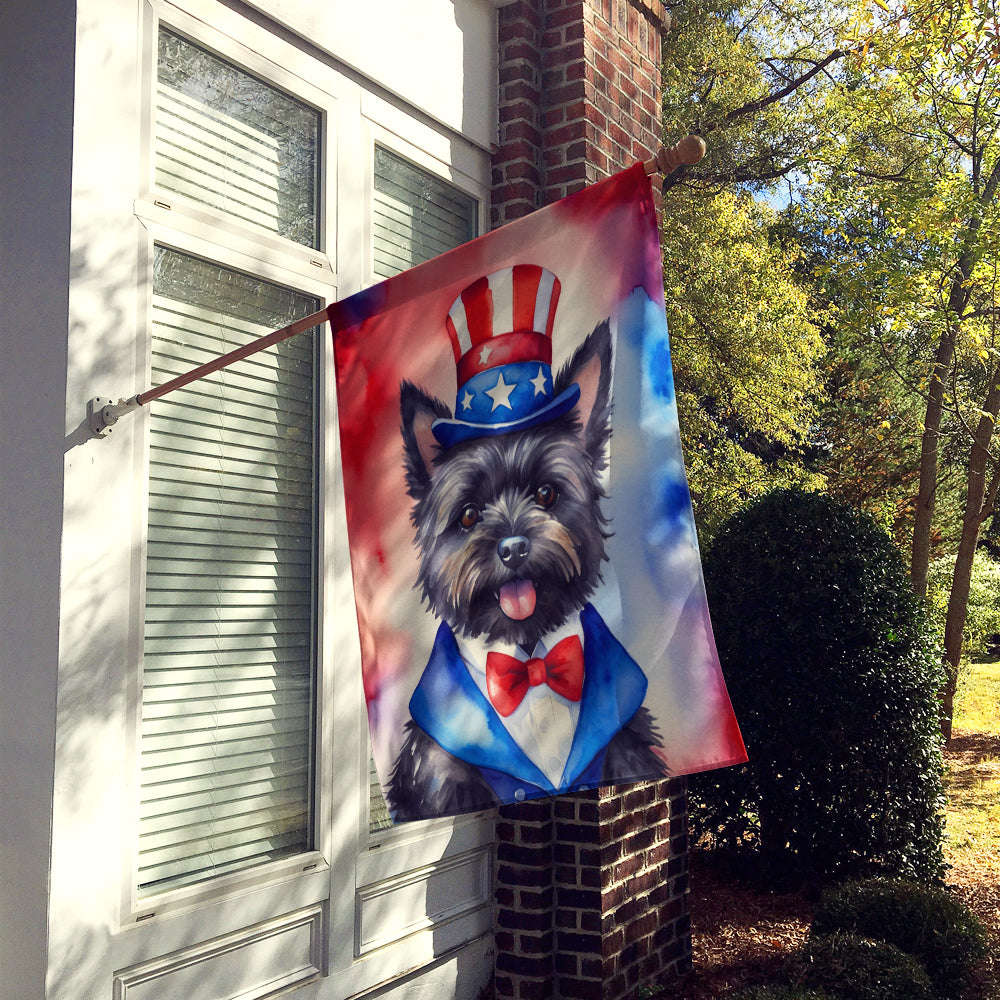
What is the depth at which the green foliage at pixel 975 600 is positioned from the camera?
14.6 metres

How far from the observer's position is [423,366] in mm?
2584

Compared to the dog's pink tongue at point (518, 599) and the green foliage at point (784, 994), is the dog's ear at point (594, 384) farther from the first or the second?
the green foliage at point (784, 994)

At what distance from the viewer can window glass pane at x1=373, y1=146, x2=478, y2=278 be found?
163 inches

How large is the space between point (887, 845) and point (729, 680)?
129cm

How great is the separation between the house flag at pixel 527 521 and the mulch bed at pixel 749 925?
2.89m

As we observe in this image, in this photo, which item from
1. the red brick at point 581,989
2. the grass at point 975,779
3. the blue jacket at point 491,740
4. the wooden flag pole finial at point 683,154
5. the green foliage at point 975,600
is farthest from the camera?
the green foliage at point 975,600

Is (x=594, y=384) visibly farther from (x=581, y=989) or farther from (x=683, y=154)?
(x=581, y=989)

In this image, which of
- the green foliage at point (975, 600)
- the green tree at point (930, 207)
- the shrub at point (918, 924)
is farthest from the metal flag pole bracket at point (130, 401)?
the green foliage at point (975, 600)

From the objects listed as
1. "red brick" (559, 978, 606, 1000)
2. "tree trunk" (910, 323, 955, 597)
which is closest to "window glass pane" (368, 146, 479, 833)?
"red brick" (559, 978, 606, 1000)

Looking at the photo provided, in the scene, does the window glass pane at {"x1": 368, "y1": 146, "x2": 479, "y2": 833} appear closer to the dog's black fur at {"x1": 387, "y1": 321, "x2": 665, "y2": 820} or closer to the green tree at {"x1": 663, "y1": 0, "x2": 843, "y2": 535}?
the dog's black fur at {"x1": 387, "y1": 321, "x2": 665, "y2": 820}

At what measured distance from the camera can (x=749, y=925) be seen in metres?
5.55

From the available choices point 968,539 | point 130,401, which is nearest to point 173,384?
point 130,401

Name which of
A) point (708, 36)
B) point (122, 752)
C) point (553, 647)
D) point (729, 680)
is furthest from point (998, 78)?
point (122, 752)

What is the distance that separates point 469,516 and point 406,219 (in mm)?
2172
